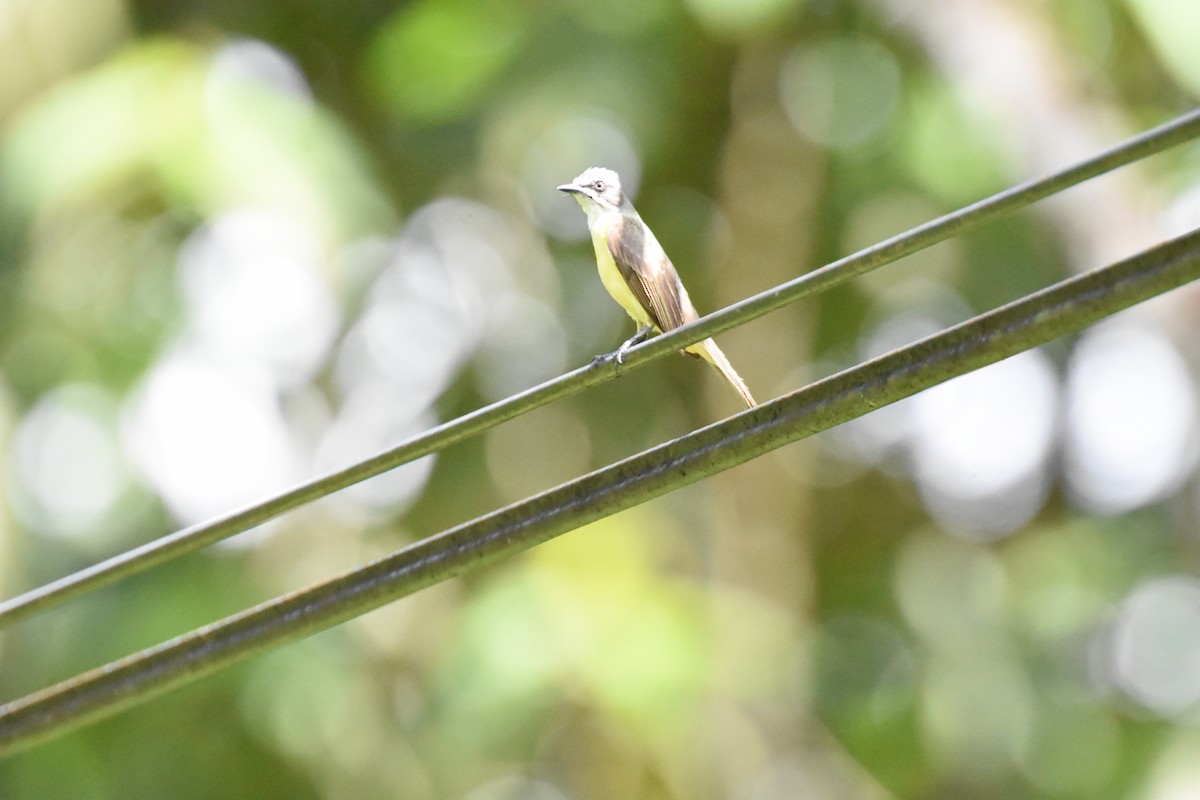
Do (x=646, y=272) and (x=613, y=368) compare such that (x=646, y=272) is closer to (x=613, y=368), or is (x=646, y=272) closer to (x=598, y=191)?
(x=598, y=191)

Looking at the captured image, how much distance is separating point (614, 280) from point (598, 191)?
76 centimetres

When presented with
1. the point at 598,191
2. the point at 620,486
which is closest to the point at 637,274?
the point at 598,191

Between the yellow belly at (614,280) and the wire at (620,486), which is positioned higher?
the yellow belly at (614,280)

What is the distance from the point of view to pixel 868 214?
15.0 meters

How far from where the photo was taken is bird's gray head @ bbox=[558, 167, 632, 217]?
718 cm

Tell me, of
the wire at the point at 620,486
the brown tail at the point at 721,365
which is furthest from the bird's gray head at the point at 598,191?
the wire at the point at 620,486

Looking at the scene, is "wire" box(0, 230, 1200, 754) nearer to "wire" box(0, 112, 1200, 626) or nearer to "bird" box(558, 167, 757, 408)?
"wire" box(0, 112, 1200, 626)

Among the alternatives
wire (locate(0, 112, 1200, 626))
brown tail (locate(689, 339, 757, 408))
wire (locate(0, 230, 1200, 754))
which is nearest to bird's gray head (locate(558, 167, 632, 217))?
brown tail (locate(689, 339, 757, 408))

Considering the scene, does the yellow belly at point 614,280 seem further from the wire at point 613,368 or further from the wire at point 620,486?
the wire at point 620,486

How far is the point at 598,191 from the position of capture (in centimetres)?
726

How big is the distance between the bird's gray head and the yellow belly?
1.22 ft

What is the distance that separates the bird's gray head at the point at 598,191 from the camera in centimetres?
718

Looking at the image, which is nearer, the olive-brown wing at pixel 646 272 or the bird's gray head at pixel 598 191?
the olive-brown wing at pixel 646 272

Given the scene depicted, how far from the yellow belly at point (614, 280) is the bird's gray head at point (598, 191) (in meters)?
0.37
